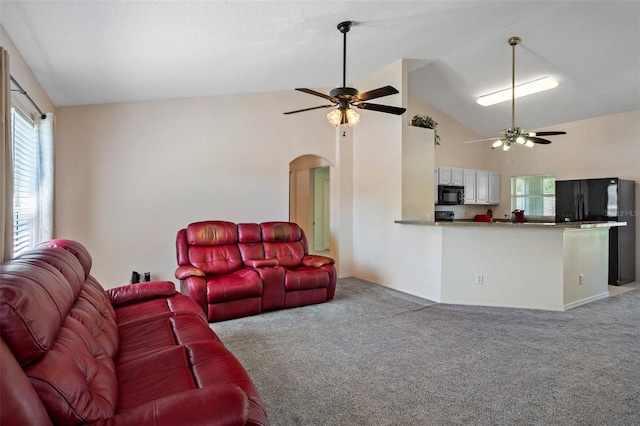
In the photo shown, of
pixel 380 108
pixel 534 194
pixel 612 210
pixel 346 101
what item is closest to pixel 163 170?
pixel 346 101

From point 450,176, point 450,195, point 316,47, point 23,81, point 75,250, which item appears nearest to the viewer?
point 75,250

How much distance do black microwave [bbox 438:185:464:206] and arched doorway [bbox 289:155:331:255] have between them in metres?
2.80

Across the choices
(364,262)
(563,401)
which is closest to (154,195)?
(364,262)

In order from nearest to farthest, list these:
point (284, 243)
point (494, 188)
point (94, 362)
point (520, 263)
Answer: point (94, 362), point (520, 263), point (284, 243), point (494, 188)

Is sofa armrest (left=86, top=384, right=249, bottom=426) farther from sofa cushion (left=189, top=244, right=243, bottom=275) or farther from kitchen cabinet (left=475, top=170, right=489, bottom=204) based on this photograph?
kitchen cabinet (left=475, top=170, right=489, bottom=204)

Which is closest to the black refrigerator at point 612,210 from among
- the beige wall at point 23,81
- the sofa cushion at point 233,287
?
the sofa cushion at point 233,287

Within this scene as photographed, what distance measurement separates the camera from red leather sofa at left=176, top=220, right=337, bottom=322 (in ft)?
12.5

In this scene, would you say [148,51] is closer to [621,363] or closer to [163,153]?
[163,153]

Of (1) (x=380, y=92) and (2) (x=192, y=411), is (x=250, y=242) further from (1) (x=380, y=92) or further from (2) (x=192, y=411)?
(2) (x=192, y=411)

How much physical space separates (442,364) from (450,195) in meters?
4.83

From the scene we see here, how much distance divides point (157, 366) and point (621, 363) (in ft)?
11.2

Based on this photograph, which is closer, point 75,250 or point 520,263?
point 75,250

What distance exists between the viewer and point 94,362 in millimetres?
1506

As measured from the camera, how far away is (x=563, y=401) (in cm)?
222
